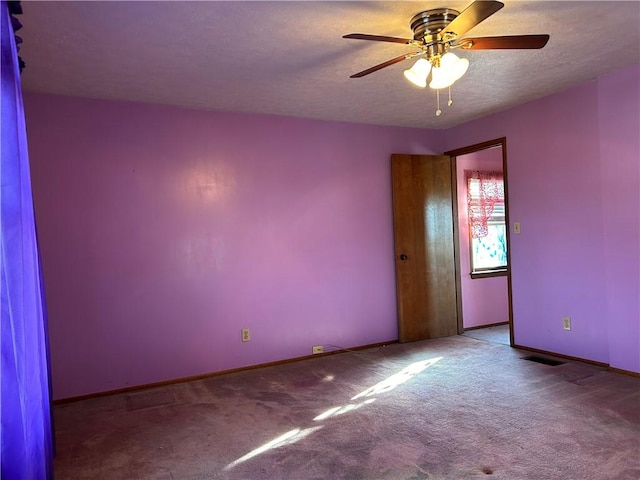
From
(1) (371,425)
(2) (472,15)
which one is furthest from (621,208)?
(1) (371,425)

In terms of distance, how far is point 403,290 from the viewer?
4852 mm

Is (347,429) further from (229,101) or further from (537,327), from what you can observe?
(229,101)

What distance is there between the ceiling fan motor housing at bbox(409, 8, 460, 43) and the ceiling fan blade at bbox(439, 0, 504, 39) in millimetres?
84

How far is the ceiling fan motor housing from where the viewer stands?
7.57ft

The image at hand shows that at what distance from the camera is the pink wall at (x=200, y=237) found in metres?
3.49

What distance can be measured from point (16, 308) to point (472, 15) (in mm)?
2144

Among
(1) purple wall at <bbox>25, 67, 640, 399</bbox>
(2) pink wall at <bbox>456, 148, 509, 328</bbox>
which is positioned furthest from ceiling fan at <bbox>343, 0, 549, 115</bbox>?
(2) pink wall at <bbox>456, 148, 509, 328</bbox>

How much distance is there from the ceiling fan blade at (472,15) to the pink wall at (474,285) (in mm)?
3370

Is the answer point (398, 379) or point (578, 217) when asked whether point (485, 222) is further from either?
point (398, 379)

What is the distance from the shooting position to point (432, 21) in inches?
92.0

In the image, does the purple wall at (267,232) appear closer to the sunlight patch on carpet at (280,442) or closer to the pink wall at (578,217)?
the pink wall at (578,217)

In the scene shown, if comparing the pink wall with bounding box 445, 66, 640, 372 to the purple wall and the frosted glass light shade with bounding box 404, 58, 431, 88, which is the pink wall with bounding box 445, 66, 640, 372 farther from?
the frosted glass light shade with bounding box 404, 58, 431, 88

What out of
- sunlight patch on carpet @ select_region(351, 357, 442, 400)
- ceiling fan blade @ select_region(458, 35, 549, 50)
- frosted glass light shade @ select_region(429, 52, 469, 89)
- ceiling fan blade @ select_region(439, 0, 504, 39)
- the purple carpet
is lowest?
sunlight patch on carpet @ select_region(351, 357, 442, 400)

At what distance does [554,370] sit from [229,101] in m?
3.58
